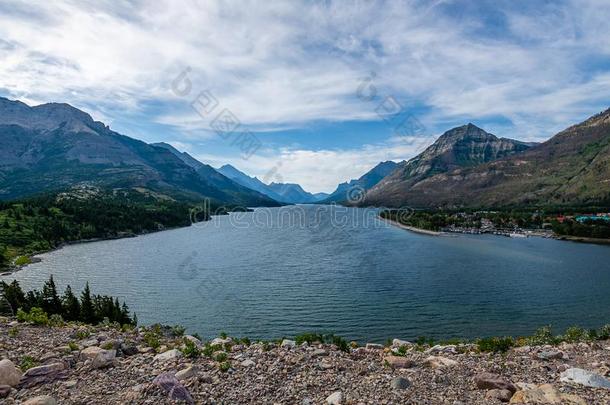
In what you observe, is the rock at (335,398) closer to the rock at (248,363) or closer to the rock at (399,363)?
the rock at (248,363)

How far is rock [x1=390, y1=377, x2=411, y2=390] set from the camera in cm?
1296

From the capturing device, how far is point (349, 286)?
Answer: 64.1 metres

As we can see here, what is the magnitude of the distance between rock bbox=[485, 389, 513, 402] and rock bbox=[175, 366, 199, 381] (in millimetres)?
9911

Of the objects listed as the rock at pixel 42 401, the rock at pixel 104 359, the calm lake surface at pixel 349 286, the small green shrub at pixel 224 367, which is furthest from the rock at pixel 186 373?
the calm lake surface at pixel 349 286

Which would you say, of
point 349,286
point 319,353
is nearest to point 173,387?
point 319,353

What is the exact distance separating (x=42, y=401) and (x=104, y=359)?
149 inches

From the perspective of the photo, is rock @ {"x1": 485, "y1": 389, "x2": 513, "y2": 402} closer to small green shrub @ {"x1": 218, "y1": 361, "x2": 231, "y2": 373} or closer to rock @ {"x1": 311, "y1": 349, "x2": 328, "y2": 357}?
rock @ {"x1": 311, "y1": 349, "x2": 328, "y2": 357}

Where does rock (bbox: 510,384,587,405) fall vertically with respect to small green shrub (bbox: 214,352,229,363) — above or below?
above

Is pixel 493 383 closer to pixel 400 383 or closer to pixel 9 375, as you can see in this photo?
pixel 400 383

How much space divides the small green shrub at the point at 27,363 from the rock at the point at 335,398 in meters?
10.4

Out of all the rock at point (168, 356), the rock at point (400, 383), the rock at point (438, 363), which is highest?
the rock at point (168, 356)

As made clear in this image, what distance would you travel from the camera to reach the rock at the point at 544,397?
446 inches

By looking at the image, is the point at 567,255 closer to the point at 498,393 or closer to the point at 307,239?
the point at 307,239

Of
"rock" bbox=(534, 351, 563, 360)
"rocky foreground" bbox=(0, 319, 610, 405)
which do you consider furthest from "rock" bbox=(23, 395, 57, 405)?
"rock" bbox=(534, 351, 563, 360)
